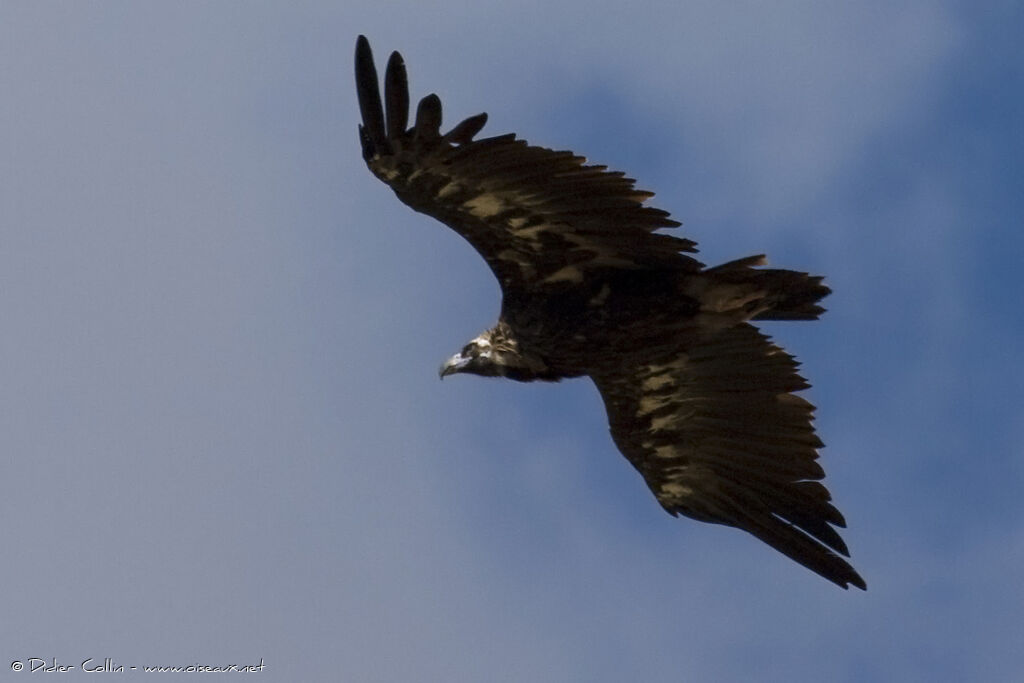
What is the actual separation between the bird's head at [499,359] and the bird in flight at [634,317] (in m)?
0.01

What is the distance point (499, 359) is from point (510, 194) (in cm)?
193

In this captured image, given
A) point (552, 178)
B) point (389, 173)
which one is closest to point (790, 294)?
point (552, 178)

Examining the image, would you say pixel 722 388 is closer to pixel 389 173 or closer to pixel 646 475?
pixel 646 475

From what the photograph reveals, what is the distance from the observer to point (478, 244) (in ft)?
48.8

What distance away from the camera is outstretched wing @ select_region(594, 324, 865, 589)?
1570cm

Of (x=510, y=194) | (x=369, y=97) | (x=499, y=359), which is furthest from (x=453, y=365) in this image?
(x=369, y=97)

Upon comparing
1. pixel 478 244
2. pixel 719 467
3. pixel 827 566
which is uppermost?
pixel 478 244

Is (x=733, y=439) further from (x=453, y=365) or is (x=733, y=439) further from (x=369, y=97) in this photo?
(x=369, y=97)

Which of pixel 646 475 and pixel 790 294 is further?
pixel 646 475

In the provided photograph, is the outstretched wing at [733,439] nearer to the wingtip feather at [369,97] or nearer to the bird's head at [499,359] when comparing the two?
the bird's head at [499,359]

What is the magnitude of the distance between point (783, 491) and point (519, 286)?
3.02 meters

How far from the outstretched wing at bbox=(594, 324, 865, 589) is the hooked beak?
117cm

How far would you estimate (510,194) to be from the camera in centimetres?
1419

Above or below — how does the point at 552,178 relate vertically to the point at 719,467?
above
